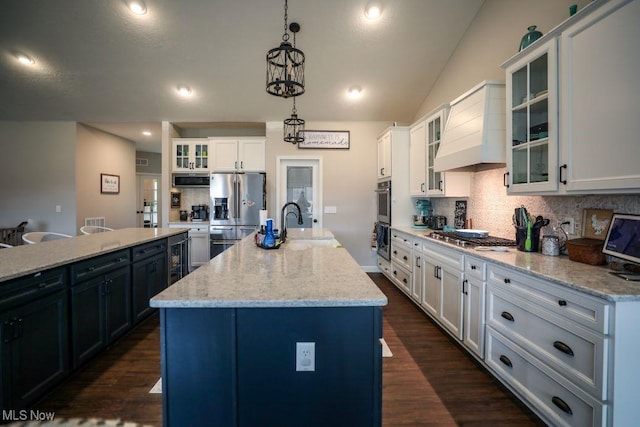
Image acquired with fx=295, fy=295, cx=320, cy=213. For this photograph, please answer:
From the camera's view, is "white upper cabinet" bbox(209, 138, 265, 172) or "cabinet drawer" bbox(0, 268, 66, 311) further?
"white upper cabinet" bbox(209, 138, 265, 172)

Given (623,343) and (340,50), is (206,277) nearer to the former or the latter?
(623,343)

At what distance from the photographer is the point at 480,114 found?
2.58m

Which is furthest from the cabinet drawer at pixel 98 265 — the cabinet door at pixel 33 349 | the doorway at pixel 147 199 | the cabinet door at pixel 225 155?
the doorway at pixel 147 199

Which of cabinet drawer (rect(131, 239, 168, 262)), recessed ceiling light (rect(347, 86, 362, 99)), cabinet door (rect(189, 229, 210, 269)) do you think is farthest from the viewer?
cabinet door (rect(189, 229, 210, 269))

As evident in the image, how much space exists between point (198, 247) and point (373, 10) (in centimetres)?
436

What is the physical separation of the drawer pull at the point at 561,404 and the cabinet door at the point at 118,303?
3.07 meters

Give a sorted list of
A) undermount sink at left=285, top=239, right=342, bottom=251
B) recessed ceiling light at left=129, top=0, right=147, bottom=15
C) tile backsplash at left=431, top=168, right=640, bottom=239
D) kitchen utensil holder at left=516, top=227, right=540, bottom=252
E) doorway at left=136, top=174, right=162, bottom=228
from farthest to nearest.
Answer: doorway at left=136, top=174, right=162, bottom=228 → recessed ceiling light at left=129, top=0, right=147, bottom=15 → undermount sink at left=285, top=239, right=342, bottom=251 → kitchen utensil holder at left=516, top=227, right=540, bottom=252 → tile backsplash at left=431, top=168, right=640, bottom=239

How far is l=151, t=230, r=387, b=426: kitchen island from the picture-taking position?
112 centimetres

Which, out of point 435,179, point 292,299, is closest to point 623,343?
point 292,299

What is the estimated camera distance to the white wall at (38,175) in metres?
5.25

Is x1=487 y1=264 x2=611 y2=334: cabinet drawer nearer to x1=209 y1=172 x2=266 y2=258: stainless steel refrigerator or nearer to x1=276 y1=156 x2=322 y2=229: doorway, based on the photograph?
x1=276 y1=156 x2=322 y2=229: doorway

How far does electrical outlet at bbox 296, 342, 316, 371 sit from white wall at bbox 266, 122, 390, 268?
414 centimetres

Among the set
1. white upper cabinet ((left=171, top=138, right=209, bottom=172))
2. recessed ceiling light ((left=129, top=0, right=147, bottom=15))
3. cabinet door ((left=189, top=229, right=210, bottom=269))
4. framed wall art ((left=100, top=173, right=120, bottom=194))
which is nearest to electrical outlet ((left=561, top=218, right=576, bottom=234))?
recessed ceiling light ((left=129, top=0, right=147, bottom=15))

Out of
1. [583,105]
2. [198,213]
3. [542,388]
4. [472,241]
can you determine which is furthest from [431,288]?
[198,213]
